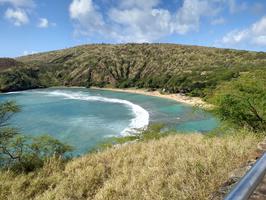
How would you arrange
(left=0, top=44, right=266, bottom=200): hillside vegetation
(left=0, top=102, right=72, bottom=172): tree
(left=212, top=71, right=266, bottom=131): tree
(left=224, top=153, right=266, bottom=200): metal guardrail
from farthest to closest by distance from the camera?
(left=212, top=71, right=266, bottom=131): tree < (left=0, top=102, right=72, bottom=172): tree < (left=0, top=44, right=266, bottom=200): hillside vegetation < (left=224, top=153, right=266, bottom=200): metal guardrail

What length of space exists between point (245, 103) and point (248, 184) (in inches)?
711

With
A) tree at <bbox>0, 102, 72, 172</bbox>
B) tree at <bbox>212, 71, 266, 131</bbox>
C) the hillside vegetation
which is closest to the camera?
the hillside vegetation

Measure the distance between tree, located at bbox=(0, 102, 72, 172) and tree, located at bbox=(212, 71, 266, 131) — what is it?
946cm

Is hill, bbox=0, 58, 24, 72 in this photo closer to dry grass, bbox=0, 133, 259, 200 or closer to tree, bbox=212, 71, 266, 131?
tree, bbox=212, 71, 266, 131

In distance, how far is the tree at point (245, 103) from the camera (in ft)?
63.1

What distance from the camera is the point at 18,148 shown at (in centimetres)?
1658

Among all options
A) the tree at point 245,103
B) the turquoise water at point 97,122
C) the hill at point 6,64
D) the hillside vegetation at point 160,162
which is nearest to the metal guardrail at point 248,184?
the hillside vegetation at point 160,162

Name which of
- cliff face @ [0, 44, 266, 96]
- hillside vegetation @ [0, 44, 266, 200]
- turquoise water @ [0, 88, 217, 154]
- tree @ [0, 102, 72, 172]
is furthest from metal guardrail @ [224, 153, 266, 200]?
cliff face @ [0, 44, 266, 96]

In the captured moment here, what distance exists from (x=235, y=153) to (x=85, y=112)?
235 feet

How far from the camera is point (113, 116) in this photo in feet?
228

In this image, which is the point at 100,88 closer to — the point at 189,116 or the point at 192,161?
the point at 189,116

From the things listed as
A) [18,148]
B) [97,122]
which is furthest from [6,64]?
[18,148]

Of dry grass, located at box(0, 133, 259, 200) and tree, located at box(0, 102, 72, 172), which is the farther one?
tree, located at box(0, 102, 72, 172)

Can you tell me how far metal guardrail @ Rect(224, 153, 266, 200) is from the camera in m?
2.10
